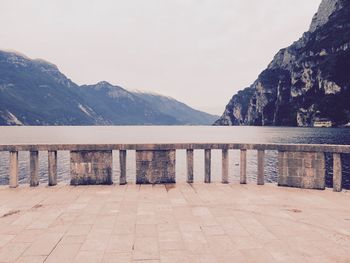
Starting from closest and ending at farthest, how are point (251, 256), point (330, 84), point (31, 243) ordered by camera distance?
point (251, 256), point (31, 243), point (330, 84)

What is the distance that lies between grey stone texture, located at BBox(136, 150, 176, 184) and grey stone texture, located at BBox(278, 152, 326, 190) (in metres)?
4.43

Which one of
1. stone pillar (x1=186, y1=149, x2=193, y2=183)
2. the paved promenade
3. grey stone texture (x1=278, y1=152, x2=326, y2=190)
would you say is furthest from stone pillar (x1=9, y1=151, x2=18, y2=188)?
grey stone texture (x1=278, y1=152, x2=326, y2=190)

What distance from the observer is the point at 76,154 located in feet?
41.1

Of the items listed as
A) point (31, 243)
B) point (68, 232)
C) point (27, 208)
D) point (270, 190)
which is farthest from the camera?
point (270, 190)

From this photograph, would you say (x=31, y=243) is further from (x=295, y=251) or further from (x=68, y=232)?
(x=295, y=251)

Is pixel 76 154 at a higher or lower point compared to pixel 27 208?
higher

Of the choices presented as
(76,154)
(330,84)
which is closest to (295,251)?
(76,154)

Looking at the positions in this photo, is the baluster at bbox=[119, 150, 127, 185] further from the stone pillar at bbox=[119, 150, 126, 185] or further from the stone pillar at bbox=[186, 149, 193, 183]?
the stone pillar at bbox=[186, 149, 193, 183]

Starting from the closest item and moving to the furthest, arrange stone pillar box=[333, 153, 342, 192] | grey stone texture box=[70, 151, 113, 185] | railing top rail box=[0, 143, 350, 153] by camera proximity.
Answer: stone pillar box=[333, 153, 342, 192], railing top rail box=[0, 143, 350, 153], grey stone texture box=[70, 151, 113, 185]

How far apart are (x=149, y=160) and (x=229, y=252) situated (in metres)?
6.90

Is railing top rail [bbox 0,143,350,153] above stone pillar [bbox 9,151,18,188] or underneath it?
above

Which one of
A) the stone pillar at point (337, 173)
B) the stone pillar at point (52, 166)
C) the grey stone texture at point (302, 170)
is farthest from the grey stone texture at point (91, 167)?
the stone pillar at point (337, 173)

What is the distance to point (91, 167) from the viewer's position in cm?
1268

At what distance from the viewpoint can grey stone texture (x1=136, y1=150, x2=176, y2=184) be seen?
12781 millimetres
